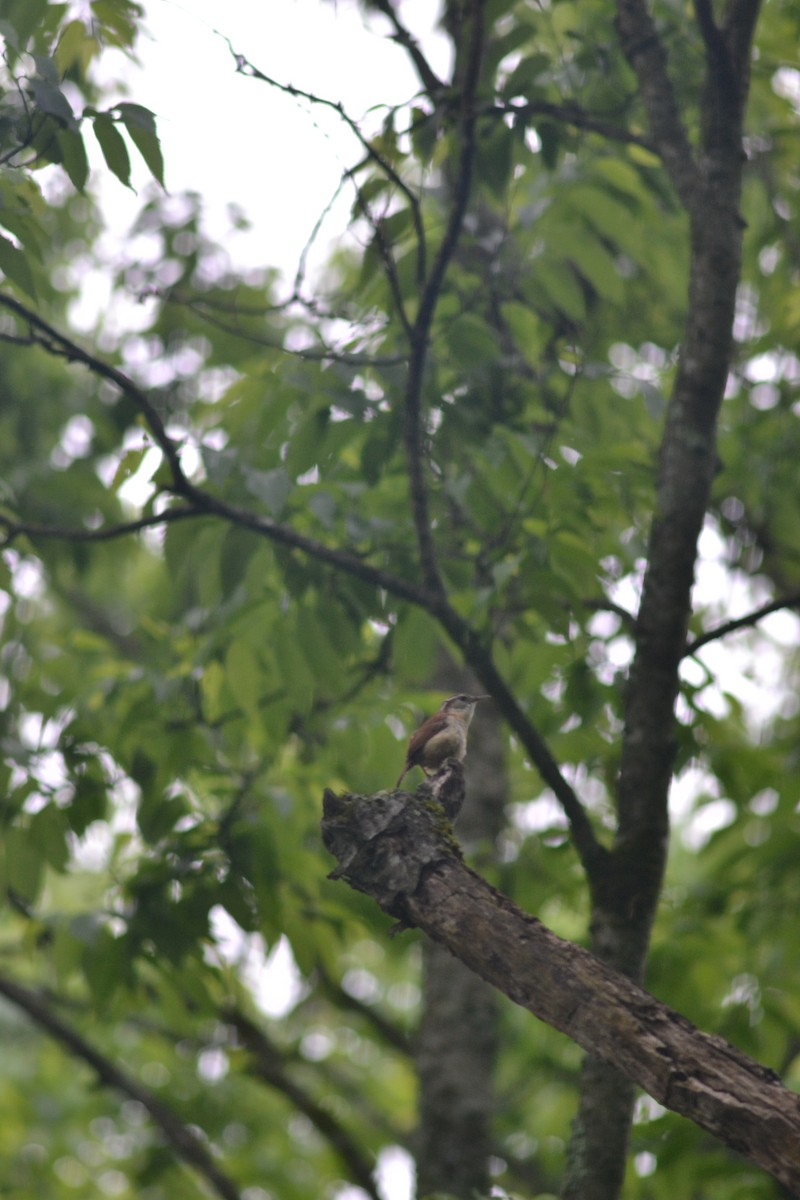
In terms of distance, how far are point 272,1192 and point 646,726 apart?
218 inches

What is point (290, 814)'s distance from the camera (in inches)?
176

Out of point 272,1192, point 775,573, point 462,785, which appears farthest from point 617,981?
point 272,1192

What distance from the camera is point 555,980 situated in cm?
250

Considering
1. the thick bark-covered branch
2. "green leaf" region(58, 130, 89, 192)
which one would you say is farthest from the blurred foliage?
the thick bark-covered branch

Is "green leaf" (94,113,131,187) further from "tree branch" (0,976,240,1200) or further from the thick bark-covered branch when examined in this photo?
"tree branch" (0,976,240,1200)

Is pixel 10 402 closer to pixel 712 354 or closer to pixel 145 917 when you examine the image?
pixel 145 917

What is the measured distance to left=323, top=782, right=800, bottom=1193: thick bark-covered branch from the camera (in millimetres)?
2254

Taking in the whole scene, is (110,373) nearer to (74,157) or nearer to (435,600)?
(74,157)

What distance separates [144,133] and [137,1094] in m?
4.57

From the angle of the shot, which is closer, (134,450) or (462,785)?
(462,785)

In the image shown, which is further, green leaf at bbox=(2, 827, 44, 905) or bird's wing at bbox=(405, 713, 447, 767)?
green leaf at bbox=(2, 827, 44, 905)

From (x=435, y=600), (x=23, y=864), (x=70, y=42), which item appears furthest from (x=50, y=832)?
(x=70, y=42)

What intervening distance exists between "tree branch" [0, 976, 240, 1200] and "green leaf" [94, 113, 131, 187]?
4.34 meters

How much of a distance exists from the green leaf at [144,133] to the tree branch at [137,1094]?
4.36 meters
